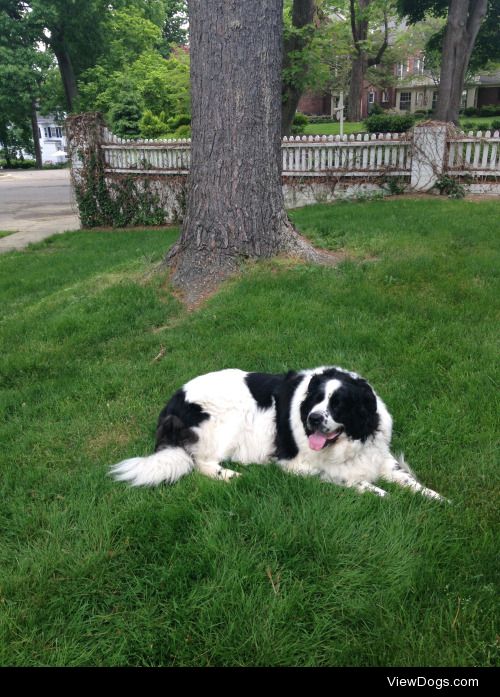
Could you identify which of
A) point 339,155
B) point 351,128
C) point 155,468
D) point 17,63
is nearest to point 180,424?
point 155,468

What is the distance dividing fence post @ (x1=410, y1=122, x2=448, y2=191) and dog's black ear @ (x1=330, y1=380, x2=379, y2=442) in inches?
401

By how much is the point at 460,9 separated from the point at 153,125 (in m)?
10.3

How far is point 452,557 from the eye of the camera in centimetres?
241

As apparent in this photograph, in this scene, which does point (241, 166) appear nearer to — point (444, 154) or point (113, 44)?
point (444, 154)

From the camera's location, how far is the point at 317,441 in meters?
2.94

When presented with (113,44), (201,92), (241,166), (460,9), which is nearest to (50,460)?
(241,166)

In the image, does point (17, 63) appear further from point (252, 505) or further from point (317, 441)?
point (252, 505)

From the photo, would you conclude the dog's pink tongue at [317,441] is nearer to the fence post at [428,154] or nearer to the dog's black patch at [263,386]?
the dog's black patch at [263,386]

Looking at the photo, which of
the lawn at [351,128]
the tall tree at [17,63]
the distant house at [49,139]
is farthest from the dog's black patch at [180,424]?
the distant house at [49,139]

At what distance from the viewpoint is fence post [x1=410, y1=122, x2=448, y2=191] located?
1155cm

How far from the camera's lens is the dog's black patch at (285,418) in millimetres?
3219

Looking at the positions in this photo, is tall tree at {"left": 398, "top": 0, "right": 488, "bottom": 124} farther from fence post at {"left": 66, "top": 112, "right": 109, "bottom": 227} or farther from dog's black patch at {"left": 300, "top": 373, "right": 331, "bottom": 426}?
dog's black patch at {"left": 300, "top": 373, "right": 331, "bottom": 426}

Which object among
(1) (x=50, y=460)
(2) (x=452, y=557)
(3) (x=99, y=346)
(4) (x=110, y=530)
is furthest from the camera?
(3) (x=99, y=346)
